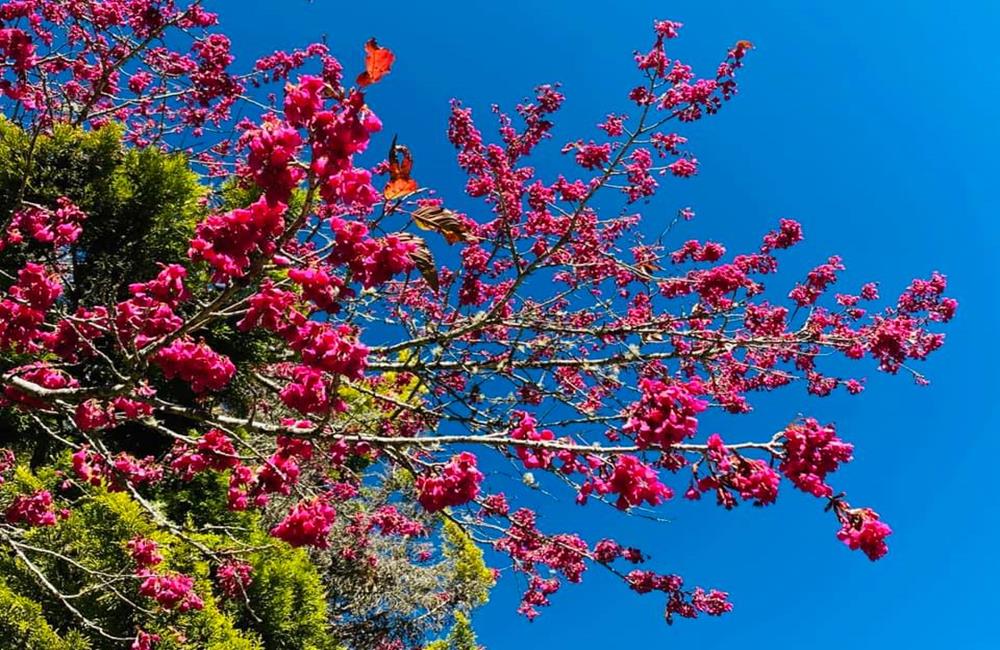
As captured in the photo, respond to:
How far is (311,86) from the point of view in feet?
7.25

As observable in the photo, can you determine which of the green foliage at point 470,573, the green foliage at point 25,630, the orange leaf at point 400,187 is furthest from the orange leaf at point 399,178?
the green foliage at point 470,573

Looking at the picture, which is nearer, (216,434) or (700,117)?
(216,434)

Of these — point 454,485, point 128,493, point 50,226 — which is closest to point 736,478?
point 454,485

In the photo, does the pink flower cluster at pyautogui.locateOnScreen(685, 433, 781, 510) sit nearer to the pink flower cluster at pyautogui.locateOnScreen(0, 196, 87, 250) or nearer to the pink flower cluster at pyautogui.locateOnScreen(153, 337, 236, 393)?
the pink flower cluster at pyautogui.locateOnScreen(153, 337, 236, 393)

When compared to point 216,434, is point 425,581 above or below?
above

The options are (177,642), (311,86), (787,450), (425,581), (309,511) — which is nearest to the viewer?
(311,86)

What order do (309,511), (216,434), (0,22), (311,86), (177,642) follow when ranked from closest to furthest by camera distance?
(311,86)
(309,511)
(216,434)
(0,22)
(177,642)

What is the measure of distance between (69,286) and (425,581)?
7.70m

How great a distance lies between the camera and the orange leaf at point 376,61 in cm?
190

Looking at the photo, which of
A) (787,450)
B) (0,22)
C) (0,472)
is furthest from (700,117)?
(0,472)

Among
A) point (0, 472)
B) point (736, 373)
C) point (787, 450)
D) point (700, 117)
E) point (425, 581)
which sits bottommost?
point (0, 472)

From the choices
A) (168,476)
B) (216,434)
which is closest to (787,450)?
(216,434)

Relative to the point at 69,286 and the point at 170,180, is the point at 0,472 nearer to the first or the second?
the point at 69,286

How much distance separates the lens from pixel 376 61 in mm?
1913
